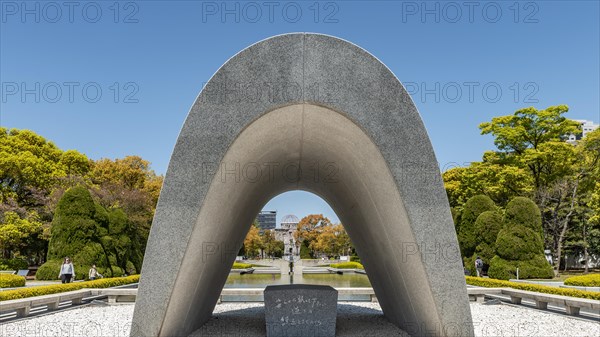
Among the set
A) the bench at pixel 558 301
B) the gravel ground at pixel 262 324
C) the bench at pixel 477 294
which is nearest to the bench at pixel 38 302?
the gravel ground at pixel 262 324

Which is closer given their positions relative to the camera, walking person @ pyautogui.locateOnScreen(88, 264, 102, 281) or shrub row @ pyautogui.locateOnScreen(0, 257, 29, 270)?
walking person @ pyautogui.locateOnScreen(88, 264, 102, 281)

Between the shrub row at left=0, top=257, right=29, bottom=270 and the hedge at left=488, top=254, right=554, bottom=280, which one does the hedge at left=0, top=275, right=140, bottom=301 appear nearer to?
the shrub row at left=0, top=257, right=29, bottom=270

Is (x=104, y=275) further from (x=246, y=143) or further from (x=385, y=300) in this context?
(x=246, y=143)

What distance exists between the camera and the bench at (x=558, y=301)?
10.8 meters

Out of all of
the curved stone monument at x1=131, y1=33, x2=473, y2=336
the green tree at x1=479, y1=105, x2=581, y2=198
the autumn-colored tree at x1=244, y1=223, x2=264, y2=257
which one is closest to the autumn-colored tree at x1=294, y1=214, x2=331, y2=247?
the autumn-colored tree at x1=244, y1=223, x2=264, y2=257

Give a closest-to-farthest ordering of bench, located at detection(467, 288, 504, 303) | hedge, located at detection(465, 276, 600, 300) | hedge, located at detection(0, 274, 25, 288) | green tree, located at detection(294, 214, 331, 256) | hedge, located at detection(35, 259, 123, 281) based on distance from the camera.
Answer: hedge, located at detection(465, 276, 600, 300) → bench, located at detection(467, 288, 504, 303) → hedge, located at detection(0, 274, 25, 288) → hedge, located at detection(35, 259, 123, 281) → green tree, located at detection(294, 214, 331, 256)

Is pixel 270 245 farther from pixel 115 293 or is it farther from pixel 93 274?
pixel 115 293

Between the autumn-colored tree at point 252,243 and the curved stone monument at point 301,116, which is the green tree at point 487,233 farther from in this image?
the autumn-colored tree at point 252,243

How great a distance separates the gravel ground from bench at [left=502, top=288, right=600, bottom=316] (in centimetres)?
32

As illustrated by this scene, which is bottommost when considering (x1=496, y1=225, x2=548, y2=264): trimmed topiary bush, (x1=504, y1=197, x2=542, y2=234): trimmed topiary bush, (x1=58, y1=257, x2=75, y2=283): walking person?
(x1=58, y1=257, x2=75, y2=283): walking person

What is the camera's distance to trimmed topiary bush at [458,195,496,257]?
79.2 feet

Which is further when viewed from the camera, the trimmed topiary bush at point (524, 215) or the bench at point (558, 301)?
the trimmed topiary bush at point (524, 215)

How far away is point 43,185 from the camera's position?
107 feet

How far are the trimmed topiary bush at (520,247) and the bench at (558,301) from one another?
640cm
